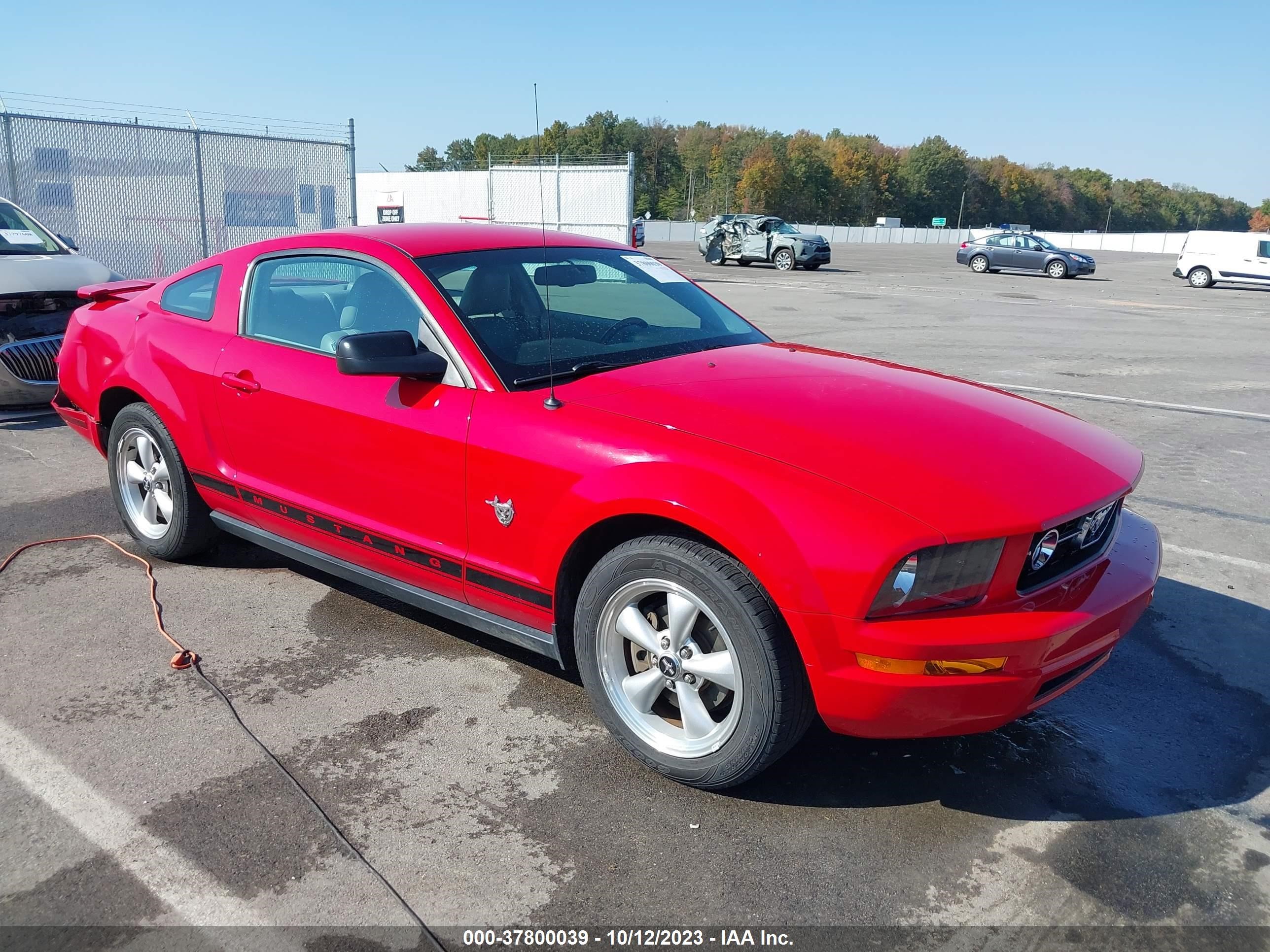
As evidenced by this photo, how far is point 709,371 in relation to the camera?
11.2 ft

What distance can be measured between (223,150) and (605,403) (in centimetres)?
1388

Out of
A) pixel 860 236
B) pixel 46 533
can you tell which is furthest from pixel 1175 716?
pixel 860 236

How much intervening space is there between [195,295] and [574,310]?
1849mm

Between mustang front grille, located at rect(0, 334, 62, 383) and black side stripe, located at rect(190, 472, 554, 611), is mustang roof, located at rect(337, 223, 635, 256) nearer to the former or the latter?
black side stripe, located at rect(190, 472, 554, 611)

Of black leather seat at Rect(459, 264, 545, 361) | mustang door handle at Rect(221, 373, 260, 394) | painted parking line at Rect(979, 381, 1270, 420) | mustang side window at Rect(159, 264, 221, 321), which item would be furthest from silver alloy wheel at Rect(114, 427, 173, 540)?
painted parking line at Rect(979, 381, 1270, 420)

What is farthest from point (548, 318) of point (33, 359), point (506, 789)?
point (33, 359)

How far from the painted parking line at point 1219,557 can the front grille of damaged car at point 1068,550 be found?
220 cm

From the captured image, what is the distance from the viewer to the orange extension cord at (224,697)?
2.37m

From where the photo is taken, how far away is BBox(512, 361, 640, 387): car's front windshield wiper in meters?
3.22

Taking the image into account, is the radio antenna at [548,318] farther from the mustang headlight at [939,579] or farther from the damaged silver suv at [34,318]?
the damaged silver suv at [34,318]

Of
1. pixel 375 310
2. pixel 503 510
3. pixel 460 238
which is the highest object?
pixel 460 238

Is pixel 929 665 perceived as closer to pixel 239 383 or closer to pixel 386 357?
pixel 386 357

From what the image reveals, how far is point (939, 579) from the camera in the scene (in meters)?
2.51

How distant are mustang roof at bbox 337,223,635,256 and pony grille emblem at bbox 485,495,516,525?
1057mm
